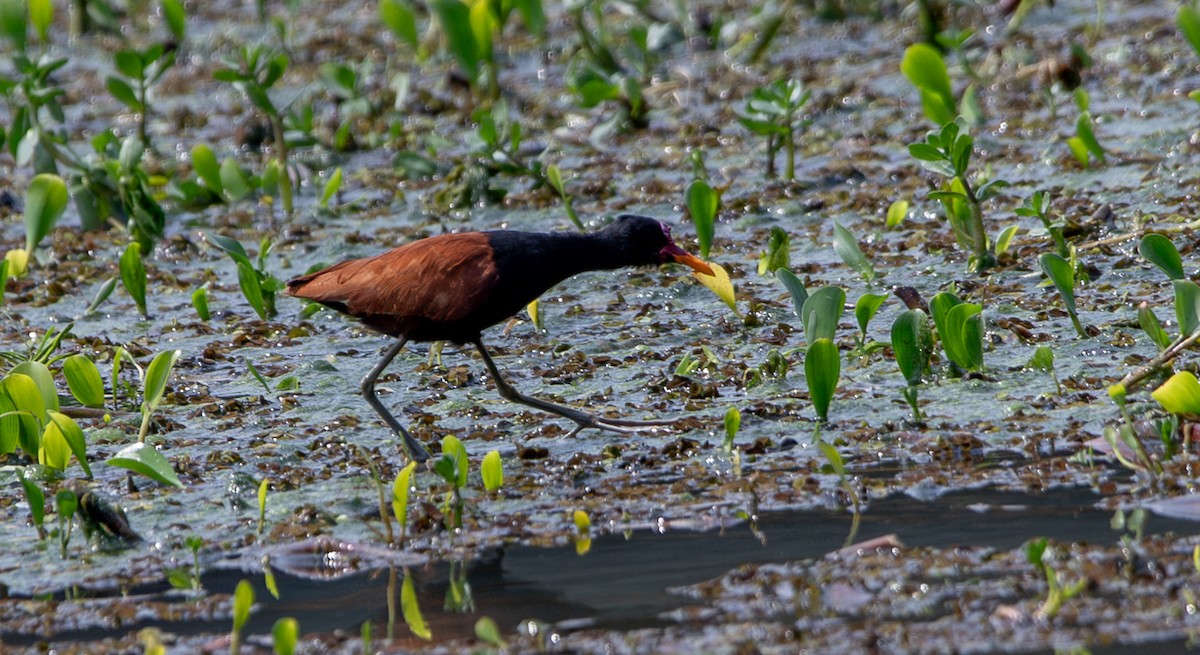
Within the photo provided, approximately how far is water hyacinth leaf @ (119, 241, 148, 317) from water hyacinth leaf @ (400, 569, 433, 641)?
2.91 meters

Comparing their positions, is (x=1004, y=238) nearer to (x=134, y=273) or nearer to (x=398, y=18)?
(x=134, y=273)

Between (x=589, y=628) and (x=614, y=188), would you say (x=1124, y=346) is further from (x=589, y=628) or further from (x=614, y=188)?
(x=614, y=188)

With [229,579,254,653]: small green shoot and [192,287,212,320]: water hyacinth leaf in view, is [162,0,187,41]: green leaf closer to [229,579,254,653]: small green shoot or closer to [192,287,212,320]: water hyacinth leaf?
[192,287,212,320]: water hyacinth leaf

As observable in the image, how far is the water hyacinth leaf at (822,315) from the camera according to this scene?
5301 millimetres

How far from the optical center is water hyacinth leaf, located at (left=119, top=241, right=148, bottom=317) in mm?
6695

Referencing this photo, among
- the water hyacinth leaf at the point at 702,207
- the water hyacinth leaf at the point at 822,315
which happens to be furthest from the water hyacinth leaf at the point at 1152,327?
the water hyacinth leaf at the point at 702,207

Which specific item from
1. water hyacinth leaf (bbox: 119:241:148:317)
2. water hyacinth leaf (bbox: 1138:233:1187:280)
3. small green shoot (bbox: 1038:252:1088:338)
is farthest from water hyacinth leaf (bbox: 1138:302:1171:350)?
water hyacinth leaf (bbox: 119:241:148:317)

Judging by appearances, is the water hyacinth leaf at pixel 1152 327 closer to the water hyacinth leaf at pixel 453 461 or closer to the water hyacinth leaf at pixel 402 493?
the water hyacinth leaf at pixel 453 461

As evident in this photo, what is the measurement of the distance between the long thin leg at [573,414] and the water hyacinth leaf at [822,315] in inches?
21.8

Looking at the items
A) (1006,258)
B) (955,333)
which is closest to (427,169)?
(1006,258)

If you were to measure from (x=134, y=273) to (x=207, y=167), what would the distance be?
170 centimetres

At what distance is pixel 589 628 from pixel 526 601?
0.94 ft

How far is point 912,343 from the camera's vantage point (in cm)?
539

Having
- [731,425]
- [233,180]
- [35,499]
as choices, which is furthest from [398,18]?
[35,499]
